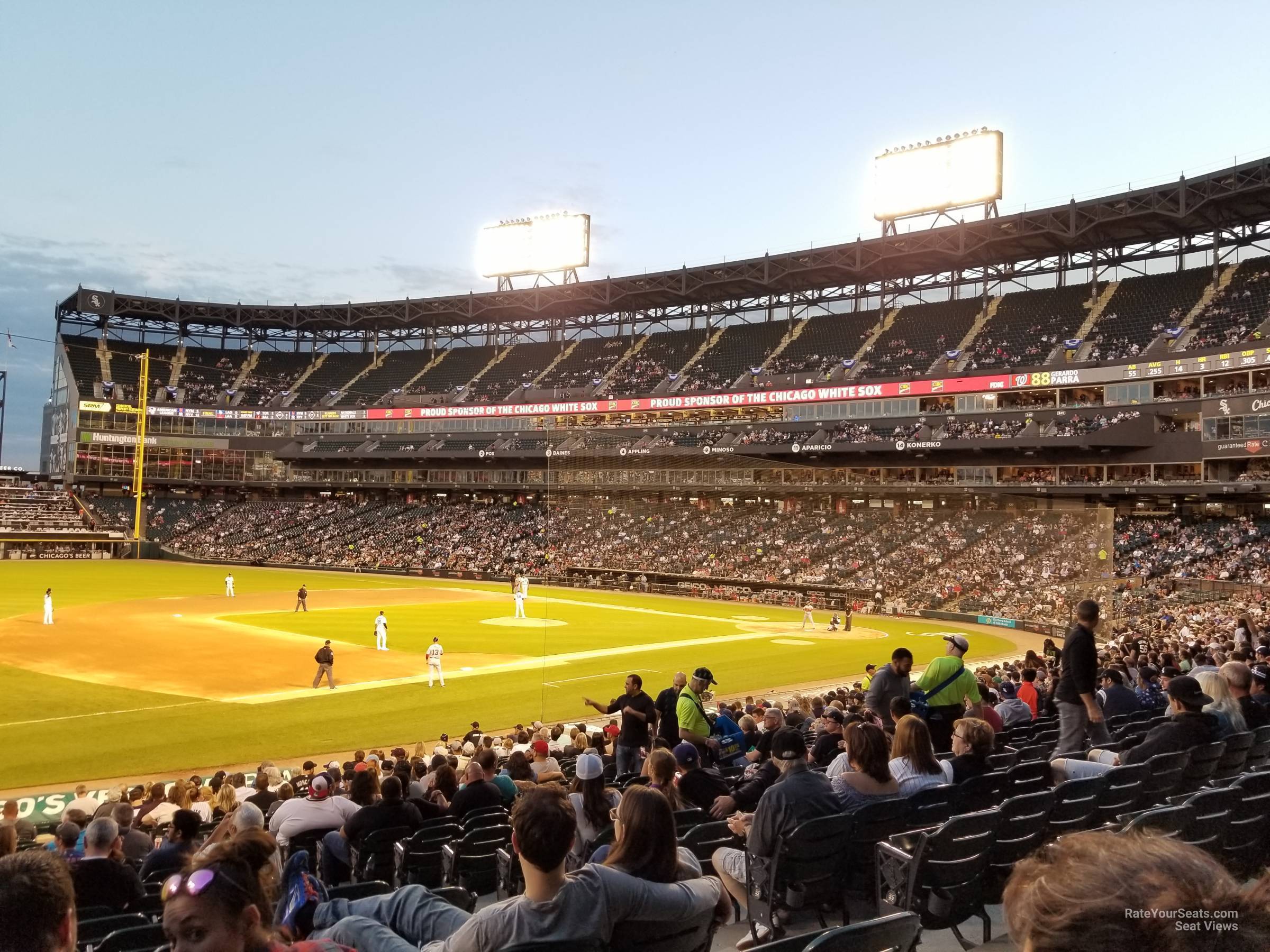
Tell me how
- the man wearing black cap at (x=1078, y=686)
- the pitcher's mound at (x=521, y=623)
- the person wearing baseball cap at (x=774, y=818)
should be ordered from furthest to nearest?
→ the pitcher's mound at (x=521, y=623)
the man wearing black cap at (x=1078, y=686)
the person wearing baseball cap at (x=774, y=818)

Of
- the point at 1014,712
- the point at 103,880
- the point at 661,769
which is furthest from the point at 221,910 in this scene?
the point at 1014,712

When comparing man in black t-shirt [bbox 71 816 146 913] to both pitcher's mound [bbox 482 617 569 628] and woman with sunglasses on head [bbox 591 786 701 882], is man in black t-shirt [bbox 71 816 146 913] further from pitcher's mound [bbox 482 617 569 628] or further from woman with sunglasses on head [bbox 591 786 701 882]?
pitcher's mound [bbox 482 617 569 628]

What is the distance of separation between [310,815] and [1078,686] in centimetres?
832

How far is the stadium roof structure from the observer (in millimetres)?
55531

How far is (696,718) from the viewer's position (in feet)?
39.5

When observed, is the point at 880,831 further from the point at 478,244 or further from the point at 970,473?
the point at 478,244

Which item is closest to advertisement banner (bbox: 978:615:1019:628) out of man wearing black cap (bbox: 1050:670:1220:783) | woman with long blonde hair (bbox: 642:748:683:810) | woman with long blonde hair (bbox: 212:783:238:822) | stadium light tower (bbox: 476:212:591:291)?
man wearing black cap (bbox: 1050:670:1220:783)

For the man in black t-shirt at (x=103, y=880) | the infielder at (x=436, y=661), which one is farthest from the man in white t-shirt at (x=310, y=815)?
the infielder at (x=436, y=661)

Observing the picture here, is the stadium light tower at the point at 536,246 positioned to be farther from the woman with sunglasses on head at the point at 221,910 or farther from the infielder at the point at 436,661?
the woman with sunglasses on head at the point at 221,910

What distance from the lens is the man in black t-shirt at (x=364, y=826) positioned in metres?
8.27

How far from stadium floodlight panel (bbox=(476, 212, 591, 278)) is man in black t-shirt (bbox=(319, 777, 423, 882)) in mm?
78487

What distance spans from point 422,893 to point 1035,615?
31.7m

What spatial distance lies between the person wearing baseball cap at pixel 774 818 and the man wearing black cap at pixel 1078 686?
4.35 metres

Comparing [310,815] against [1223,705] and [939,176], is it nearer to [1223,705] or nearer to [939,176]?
[1223,705]
